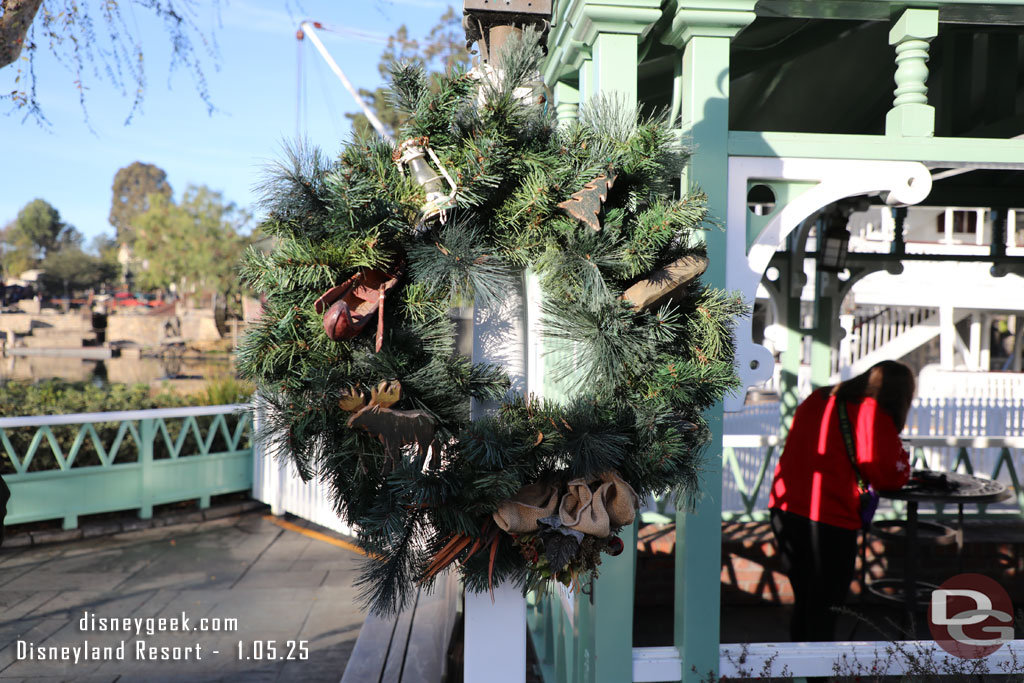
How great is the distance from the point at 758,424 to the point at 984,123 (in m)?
3.74

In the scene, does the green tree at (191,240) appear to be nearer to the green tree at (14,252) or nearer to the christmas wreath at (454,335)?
the green tree at (14,252)

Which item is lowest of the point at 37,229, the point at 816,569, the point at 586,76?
the point at 816,569

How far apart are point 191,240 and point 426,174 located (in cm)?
5185

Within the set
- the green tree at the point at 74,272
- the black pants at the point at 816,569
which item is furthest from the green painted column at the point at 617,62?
the green tree at the point at 74,272

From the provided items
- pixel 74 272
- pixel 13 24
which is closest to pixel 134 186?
pixel 74 272

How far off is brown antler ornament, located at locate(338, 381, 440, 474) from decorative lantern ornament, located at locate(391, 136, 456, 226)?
1.24ft

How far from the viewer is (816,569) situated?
136 inches

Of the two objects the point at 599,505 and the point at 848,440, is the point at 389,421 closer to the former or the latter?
the point at 599,505

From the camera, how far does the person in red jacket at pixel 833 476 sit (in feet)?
11.1

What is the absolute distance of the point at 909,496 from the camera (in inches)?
161

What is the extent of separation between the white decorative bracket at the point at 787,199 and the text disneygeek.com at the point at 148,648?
3084 mm

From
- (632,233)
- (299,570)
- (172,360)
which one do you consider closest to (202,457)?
(299,570)

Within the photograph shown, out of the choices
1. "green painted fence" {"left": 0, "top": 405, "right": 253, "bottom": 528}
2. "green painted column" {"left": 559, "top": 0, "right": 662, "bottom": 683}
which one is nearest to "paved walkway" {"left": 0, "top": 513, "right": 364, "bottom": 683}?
"green painted fence" {"left": 0, "top": 405, "right": 253, "bottom": 528}

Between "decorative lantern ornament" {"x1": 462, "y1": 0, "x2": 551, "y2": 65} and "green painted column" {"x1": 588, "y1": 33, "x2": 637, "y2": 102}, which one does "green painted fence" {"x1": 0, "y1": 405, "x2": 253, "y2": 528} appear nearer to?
"green painted column" {"x1": 588, "y1": 33, "x2": 637, "y2": 102}
